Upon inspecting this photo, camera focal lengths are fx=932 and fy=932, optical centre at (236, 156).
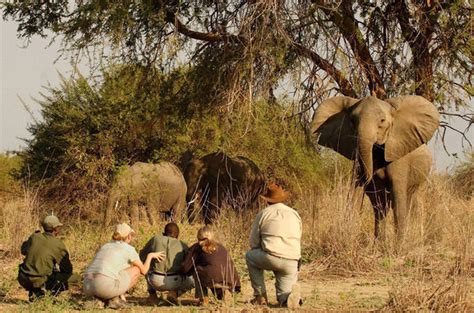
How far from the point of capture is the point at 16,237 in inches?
561

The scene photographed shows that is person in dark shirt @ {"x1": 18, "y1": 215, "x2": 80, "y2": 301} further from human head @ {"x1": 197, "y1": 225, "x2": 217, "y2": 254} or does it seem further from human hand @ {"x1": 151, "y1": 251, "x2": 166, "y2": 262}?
human head @ {"x1": 197, "y1": 225, "x2": 217, "y2": 254}

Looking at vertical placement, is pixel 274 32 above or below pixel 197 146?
above

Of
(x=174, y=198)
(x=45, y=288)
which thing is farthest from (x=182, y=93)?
(x=45, y=288)

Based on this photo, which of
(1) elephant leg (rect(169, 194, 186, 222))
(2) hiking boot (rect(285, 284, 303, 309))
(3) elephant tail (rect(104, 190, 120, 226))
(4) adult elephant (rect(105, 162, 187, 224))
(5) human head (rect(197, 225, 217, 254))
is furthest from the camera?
(1) elephant leg (rect(169, 194, 186, 222))

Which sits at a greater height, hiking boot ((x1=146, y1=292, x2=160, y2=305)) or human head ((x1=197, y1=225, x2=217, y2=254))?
human head ((x1=197, y1=225, x2=217, y2=254))

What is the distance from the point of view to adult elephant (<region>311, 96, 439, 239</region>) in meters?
14.4

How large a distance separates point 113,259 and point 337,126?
631 cm

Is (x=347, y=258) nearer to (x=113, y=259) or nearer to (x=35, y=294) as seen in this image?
(x=113, y=259)

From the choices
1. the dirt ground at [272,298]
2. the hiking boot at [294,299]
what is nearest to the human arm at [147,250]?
the dirt ground at [272,298]

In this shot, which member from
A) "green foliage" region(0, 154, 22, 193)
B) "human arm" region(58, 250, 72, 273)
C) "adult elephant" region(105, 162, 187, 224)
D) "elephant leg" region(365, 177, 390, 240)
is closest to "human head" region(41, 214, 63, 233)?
"human arm" region(58, 250, 72, 273)

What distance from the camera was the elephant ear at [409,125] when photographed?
14688 millimetres

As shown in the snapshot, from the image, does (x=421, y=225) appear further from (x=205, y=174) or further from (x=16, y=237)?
(x=205, y=174)

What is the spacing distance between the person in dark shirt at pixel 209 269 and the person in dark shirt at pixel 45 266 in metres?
1.40

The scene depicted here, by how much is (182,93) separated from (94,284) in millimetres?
9738
